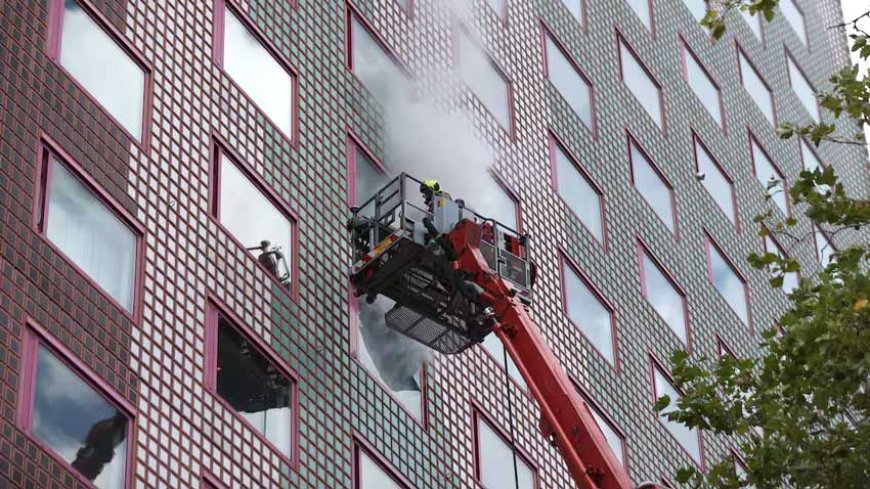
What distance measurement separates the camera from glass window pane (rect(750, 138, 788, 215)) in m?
48.4

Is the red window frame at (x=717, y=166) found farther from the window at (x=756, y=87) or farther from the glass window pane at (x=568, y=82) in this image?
the glass window pane at (x=568, y=82)

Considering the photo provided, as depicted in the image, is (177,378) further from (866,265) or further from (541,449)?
(866,265)

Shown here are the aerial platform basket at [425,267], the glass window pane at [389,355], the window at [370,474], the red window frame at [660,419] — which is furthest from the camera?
the red window frame at [660,419]

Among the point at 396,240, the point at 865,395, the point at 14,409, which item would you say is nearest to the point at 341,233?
the point at 396,240

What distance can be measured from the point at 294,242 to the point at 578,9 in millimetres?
16035

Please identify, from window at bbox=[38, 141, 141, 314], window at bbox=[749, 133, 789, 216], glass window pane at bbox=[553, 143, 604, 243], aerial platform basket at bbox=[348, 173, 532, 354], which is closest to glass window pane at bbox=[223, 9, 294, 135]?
aerial platform basket at bbox=[348, 173, 532, 354]

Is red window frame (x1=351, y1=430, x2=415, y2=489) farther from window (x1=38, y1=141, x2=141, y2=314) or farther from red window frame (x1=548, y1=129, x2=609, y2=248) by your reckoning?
red window frame (x1=548, y1=129, x2=609, y2=248)

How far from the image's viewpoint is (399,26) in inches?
1270

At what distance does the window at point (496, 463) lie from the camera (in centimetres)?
2927

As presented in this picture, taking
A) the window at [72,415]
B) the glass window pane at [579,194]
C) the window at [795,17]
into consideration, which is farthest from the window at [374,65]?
the window at [795,17]

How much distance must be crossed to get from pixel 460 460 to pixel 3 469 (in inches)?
396

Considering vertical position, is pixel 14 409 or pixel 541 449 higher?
pixel 541 449

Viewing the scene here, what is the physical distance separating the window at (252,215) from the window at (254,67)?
1523 millimetres

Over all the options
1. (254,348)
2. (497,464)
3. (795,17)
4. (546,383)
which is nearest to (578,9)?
(497,464)
